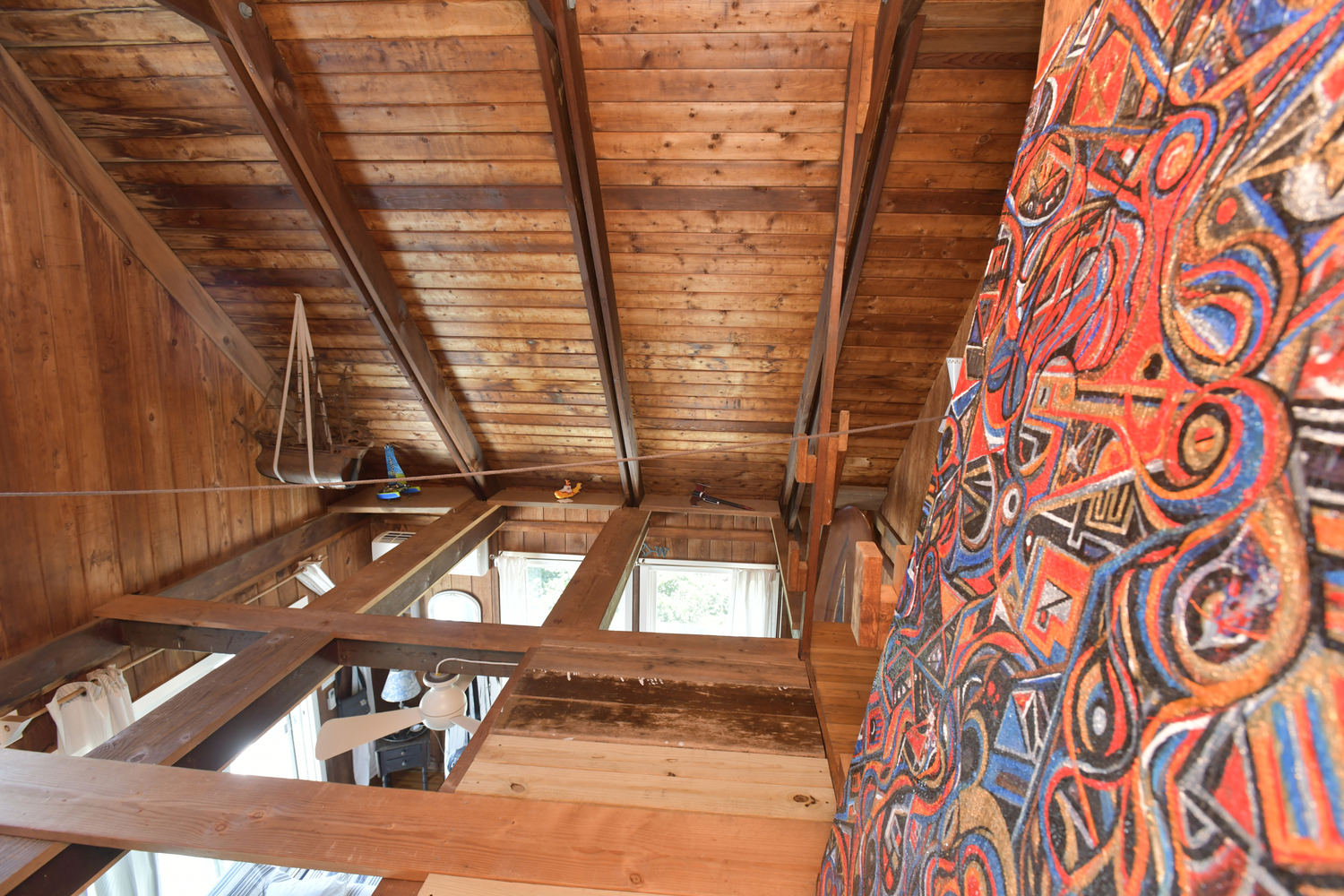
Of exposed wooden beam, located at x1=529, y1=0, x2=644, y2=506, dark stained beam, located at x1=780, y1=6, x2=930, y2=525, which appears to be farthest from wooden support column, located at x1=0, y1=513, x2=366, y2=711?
dark stained beam, located at x1=780, y1=6, x2=930, y2=525

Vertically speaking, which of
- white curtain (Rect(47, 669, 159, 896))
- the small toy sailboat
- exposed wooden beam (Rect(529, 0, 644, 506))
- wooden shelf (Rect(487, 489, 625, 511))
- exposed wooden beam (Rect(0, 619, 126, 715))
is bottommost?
white curtain (Rect(47, 669, 159, 896))

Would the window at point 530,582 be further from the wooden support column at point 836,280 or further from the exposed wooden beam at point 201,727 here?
the wooden support column at point 836,280

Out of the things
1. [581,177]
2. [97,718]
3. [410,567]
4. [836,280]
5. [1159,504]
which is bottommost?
[97,718]

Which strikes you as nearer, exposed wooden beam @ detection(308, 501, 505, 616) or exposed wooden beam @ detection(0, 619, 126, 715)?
exposed wooden beam @ detection(0, 619, 126, 715)

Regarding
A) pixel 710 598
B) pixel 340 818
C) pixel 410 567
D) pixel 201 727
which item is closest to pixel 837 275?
pixel 340 818

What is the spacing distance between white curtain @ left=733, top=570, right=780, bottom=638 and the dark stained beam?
2.60 m

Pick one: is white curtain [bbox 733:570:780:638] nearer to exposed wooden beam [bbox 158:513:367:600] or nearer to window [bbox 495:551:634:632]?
window [bbox 495:551:634:632]

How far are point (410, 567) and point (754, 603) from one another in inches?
122

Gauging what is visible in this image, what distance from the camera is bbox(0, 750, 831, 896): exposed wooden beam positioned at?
1438 millimetres

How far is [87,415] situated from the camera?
9.12 feet

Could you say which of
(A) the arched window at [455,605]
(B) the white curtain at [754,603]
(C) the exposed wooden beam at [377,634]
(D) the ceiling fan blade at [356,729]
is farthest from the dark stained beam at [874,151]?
(A) the arched window at [455,605]

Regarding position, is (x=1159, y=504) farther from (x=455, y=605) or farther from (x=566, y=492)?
(x=455, y=605)

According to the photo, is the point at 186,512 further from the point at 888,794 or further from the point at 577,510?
the point at 888,794

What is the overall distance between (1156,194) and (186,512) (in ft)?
14.0
